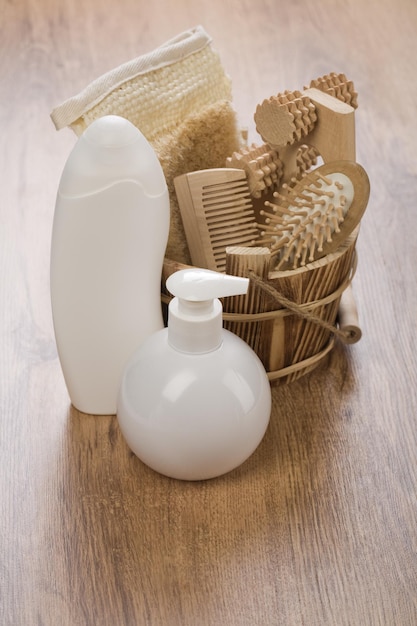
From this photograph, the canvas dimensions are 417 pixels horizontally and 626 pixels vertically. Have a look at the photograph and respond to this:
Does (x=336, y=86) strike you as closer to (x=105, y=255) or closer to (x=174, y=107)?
(x=174, y=107)

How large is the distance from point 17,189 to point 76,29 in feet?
1.77

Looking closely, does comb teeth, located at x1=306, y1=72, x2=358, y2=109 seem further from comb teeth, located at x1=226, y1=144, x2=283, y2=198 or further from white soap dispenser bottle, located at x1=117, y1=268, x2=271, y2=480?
white soap dispenser bottle, located at x1=117, y1=268, x2=271, y2=480

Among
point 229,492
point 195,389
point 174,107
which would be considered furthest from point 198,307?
point 174,107

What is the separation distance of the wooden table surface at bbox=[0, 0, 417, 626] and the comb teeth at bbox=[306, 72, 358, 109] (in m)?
0.22

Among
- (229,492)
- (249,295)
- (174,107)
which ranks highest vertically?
(174,107)

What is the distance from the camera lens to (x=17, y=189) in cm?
111

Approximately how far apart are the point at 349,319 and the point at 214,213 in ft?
0.57

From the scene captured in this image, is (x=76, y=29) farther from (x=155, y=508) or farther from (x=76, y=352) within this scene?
(x=155, y=508)

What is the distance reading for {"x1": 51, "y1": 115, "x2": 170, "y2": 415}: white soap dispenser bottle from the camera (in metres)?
0.68

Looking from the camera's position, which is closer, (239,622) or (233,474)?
(239,622)

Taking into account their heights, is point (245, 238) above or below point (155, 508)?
above

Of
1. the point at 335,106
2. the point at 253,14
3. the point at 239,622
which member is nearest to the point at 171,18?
the point at 253,14

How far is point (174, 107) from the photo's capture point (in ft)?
2.72

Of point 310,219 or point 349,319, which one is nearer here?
point 310,219
